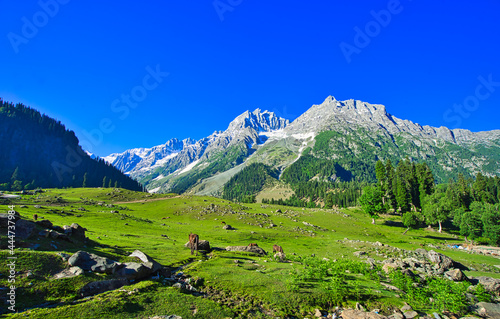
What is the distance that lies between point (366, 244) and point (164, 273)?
46.5 metres

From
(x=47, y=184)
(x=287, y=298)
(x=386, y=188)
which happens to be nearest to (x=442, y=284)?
(x=287, y=298)

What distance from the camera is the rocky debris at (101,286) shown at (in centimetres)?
1520

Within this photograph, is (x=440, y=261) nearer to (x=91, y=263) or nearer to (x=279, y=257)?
(x=279, y=257)

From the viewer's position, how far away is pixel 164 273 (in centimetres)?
2103

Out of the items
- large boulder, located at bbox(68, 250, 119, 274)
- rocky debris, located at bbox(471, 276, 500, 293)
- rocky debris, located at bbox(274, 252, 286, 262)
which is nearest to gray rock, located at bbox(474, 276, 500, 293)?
rocky debris, located at bbox(471, 276, 500, 293)

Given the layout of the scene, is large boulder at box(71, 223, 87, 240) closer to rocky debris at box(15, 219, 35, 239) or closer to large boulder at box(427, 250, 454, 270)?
rocky debris at box(15, 219, 35, 239)

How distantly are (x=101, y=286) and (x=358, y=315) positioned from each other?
61.7ft

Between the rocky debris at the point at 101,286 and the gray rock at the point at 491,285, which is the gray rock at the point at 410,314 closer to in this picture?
the gray rock at the point at 491,285

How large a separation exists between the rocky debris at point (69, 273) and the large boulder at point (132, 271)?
7.99ft

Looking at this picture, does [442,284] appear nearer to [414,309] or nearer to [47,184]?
[414,309]

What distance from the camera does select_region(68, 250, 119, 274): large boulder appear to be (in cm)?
1730

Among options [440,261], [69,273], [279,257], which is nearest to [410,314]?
[279,257]

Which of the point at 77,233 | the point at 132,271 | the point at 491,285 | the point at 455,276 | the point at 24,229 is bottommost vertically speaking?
the point at 455,276

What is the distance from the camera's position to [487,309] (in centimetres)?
1975
